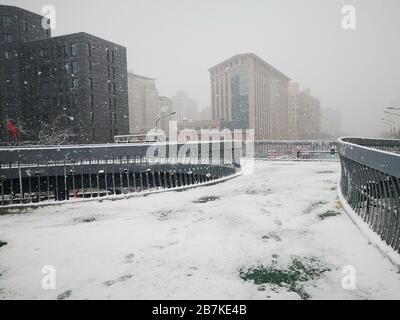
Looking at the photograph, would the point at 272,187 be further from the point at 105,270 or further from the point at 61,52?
the point at 61,52

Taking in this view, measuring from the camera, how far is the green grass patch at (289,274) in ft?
10.1

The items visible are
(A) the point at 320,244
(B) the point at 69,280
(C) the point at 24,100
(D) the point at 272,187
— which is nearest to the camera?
(B) the point at 69,280

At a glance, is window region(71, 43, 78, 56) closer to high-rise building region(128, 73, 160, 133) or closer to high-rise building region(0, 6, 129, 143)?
high-rise building region(0, 6, 129, 143)

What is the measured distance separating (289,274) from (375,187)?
206 centimetres

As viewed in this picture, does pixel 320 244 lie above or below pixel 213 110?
below

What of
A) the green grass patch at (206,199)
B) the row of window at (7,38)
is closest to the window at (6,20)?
the row of window at (7,38)

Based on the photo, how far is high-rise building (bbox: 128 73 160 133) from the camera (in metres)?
129

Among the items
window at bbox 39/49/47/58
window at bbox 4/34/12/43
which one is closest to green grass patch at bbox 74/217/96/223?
window at bbox 39/49/47/58

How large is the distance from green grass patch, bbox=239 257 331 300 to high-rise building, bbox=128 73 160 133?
125520mm

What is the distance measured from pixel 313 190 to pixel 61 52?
61924mm

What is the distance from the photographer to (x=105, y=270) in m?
3.48

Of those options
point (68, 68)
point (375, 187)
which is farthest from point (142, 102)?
point (375, 187)

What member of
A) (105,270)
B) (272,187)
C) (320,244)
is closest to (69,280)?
(105,270)
